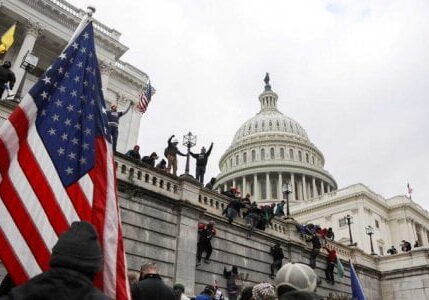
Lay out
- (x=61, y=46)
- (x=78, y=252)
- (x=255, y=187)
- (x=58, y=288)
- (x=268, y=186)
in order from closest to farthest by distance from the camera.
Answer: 1. (x=58, y=288)
2. (x=78, y=252)
3. (x=61, y=46)
4. (x=268, y=186)
5. (x=255, y=187)

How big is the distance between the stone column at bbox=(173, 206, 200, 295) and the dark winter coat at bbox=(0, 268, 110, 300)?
1357 centimetres

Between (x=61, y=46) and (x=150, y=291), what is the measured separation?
96.1 feet

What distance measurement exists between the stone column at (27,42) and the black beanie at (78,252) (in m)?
27.7

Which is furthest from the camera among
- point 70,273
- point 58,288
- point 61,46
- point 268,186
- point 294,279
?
point 268,186

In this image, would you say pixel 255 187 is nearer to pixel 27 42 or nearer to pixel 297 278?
pixel 27 42

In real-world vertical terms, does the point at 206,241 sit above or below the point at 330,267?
below

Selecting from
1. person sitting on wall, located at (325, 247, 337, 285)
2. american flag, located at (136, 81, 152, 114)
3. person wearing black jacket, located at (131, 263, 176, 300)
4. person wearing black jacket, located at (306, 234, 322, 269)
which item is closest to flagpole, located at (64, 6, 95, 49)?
person wearing black jacket, located at (131, 263, 176, 300)

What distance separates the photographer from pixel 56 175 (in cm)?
488

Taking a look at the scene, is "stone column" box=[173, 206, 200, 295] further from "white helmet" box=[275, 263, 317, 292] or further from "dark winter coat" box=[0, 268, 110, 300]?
"dark winter coat" box=[0, 268, 110, 300]

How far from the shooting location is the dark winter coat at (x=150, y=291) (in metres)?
6.07

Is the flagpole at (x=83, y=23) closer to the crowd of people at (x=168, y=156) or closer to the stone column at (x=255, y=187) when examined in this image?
the crowd of people at (x=168, y=156)

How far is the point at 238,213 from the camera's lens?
19.9 metres

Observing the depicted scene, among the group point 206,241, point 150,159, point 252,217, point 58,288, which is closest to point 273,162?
point 252,217

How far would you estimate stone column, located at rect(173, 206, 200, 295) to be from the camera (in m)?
16.0
